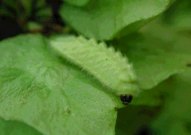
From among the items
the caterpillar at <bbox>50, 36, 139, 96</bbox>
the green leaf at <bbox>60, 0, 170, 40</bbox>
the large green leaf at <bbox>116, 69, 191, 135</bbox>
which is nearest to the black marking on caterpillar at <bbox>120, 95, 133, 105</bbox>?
the caterpillar at <bbox>50, 36, 139, 96</bbox>

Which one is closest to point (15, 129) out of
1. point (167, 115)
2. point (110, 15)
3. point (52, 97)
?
point (52, 97)

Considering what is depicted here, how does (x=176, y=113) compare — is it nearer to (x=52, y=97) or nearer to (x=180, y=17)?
(x=180, y=17)

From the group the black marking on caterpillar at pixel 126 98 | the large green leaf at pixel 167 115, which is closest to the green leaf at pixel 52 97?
the black marking on caterpillar at pixel 126 98

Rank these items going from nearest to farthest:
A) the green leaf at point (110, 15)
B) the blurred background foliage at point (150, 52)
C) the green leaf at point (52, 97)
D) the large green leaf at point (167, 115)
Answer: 1. the green leaf at point (52, 97)
2. the green leaf at point (110, 15)
3. the blurred background foliage at point (150, 52)
4. the large green leaf at point (167, 115)

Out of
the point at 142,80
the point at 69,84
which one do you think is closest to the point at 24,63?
the point at 69,84

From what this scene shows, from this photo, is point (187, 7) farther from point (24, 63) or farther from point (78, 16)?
point (24, 63)

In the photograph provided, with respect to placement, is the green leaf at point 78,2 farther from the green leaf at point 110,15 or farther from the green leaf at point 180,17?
the green leaf at point 180,17

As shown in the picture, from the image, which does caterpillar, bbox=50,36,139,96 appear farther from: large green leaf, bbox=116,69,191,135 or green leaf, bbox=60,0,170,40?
large green leaf, bbox=116,69,191,135

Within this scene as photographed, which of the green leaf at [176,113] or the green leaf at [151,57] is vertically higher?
the green leaf at [151,57]
